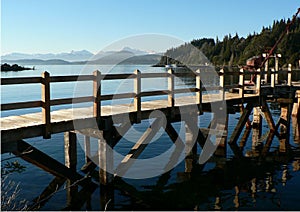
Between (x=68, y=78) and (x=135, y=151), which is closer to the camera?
(x=68, y=78)

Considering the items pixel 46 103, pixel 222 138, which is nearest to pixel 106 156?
pixel 46 103

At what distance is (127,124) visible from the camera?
1040cm

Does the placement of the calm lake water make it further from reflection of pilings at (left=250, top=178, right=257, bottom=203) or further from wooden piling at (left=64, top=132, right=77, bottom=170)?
wooden piling at (left=64, top=132, right=77, bottom=170)

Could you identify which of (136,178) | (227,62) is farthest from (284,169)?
(227,62)

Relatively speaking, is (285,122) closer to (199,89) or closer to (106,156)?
(199,89)

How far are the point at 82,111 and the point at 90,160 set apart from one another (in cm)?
169

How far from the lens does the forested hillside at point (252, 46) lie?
119m

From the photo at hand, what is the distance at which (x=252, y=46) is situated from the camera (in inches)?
5207

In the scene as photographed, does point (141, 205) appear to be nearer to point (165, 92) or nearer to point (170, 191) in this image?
point (170, 191)

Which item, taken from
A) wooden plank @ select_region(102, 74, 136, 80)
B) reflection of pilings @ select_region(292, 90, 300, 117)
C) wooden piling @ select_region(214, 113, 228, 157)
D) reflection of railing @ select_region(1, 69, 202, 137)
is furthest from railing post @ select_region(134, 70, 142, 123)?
reflection of pilings @ select_region(292, 90, 300, 117)

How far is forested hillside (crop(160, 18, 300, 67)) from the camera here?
119294 mm

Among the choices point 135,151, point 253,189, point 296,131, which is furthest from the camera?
point 296,131

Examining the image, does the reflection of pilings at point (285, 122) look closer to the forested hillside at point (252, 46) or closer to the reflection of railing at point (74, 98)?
the reflection of railing at point (74, 98)

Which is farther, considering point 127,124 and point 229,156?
point 229,156
